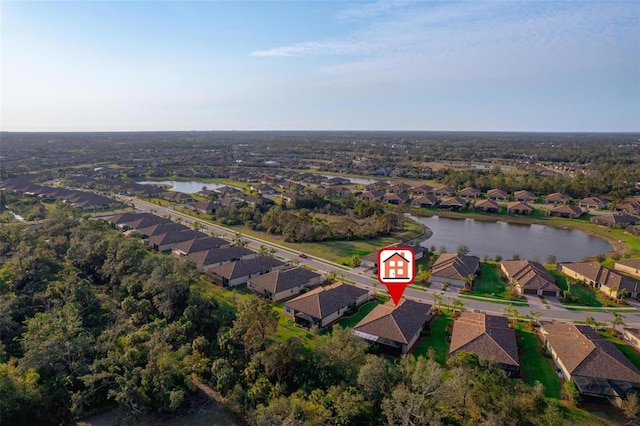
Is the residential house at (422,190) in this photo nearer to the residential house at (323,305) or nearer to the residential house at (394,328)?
the residential house at (323,305)

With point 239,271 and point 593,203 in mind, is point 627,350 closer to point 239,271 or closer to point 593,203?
point 239,271

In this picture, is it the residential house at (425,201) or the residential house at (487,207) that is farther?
the residential house at (425,201)

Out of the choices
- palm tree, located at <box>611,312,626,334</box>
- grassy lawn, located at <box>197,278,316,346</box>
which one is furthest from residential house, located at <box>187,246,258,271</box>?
palm tree, located at <box>611,312,626,334</box>

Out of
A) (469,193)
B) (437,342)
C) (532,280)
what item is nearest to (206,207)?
(437,342)

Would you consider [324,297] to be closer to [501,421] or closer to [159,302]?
[159,302]

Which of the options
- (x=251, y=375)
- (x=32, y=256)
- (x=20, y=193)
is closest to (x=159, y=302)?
(x=251, y=375)

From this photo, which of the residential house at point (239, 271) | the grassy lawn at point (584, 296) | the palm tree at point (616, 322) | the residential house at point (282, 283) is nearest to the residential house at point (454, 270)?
the grassy lawn at point (584, 296)
